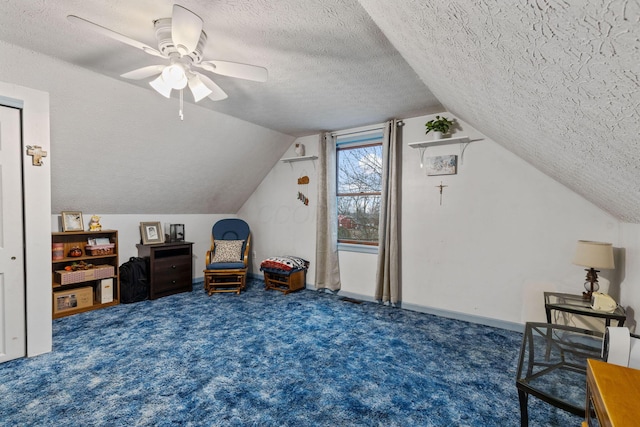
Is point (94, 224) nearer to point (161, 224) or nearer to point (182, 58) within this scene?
point (161, 224)

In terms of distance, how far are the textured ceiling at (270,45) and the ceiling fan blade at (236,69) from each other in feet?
0.74

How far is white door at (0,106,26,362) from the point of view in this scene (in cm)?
238

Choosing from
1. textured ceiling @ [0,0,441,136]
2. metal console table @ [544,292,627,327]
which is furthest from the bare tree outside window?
metal console table @ [544,292,627,327]

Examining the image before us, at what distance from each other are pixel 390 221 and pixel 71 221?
12.7 feet

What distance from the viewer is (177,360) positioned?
249 cm

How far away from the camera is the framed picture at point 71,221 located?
144 inches

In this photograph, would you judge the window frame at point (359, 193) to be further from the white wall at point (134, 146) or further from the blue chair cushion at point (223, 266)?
the blue chair cushion at point (223, 266)

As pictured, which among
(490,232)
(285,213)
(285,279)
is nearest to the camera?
(490,232)

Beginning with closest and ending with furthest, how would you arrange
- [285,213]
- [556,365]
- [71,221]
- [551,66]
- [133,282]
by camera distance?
[551,66] → [556,365] → [71,221] → [133,282] → [285,213]

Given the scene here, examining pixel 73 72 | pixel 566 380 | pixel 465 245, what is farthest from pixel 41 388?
pixel 465 245

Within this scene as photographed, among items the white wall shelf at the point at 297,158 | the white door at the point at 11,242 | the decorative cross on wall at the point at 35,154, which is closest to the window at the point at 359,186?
the white wall shelf at the point at 297,158

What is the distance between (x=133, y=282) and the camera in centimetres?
399

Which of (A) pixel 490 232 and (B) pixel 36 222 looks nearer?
(B) pixel 36 222

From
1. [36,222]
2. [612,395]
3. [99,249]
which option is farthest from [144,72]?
[612,395]
